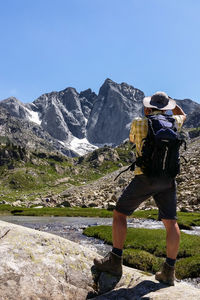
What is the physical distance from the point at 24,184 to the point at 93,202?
8865cm

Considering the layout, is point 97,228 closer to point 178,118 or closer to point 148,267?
point 148,267

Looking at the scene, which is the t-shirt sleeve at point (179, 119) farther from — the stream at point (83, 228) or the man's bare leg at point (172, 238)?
the stream at point (83, 228)

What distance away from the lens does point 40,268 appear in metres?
6.32

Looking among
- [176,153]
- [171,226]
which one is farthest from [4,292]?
[176,153]

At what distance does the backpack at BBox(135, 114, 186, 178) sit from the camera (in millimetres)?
6160

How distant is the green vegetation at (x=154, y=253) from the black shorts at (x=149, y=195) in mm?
5497

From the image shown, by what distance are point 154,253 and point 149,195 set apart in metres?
8.71

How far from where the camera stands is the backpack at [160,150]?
20.2ft

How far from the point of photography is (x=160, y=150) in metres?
6.20

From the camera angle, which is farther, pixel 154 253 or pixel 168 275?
pixel 154 253

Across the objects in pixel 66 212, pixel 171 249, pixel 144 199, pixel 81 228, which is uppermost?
pixel 144 199

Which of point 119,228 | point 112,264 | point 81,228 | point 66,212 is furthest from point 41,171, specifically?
point 119,228

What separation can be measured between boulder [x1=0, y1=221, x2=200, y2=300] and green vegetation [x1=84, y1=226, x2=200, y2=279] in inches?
163

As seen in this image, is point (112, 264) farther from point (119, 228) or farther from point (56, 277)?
point (56, 277)
